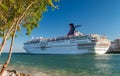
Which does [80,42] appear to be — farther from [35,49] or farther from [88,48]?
[35,49]

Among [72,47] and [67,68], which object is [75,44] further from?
[67,68]

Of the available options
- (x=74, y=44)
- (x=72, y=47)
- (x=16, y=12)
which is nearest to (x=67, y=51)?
(x=72, y=47)

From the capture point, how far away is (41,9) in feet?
43.4

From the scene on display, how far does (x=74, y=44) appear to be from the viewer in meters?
105

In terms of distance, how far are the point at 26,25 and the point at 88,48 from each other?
287 feet

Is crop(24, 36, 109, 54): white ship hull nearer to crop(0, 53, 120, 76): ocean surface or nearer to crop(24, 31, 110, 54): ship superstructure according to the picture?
crop(24, 31, 110, 54): ship superstructure

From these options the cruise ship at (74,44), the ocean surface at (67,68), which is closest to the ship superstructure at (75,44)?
the cruise ship at (74,44)

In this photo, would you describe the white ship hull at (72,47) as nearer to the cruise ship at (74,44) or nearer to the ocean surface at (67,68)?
the cruise ship at (74,44)

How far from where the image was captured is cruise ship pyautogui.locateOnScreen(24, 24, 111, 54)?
102 metres

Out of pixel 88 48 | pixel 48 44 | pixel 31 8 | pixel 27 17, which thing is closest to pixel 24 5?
pixel 31 8

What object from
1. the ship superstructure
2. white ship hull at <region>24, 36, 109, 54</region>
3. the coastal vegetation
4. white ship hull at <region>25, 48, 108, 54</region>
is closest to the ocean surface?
the coastal vegetation

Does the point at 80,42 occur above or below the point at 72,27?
below

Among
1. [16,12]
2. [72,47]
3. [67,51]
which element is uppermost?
[16,12]

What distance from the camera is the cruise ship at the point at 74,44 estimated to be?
3996 inches
